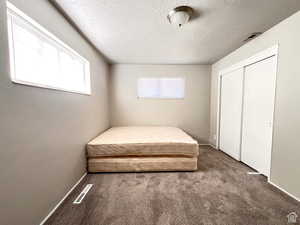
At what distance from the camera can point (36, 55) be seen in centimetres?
144

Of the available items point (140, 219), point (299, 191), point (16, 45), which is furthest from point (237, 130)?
point (16, 45)

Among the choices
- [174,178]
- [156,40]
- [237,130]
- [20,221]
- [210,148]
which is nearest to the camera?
[20,221]

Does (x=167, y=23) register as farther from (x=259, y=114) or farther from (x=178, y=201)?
(x=178, y=201)

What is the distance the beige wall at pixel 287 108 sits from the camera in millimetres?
1675

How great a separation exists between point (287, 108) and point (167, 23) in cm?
192

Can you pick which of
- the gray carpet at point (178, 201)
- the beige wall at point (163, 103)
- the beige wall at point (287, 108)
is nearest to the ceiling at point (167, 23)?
the beige wall at point (287, 108)

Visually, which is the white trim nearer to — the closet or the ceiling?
the closet

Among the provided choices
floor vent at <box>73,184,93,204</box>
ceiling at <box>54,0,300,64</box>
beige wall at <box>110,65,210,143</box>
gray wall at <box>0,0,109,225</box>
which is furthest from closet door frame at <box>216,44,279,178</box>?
gray wall at <box>0,0,109,225</box>

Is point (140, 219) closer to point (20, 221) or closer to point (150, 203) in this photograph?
point (150, 203)

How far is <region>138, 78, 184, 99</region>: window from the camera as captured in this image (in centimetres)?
398

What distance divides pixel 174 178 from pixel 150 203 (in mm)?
680

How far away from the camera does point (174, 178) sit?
2209 millimetres

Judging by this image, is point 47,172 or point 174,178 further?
point 174,178

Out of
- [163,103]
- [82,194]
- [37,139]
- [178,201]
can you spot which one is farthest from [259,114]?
[37,139]
